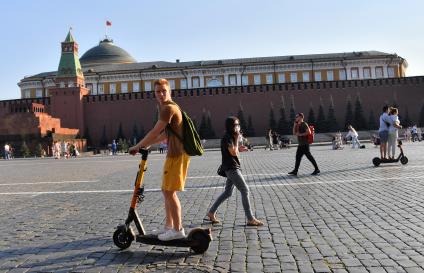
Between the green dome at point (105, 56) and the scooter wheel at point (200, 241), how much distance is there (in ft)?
240

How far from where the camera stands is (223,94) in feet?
162

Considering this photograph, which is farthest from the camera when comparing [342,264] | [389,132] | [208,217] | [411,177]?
[389,132]

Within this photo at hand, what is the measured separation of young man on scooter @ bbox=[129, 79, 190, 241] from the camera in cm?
432

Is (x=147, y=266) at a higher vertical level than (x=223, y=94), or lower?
lower

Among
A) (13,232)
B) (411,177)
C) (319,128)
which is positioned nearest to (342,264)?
(13,232)

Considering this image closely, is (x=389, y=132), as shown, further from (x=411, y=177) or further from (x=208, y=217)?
(x=208, y=217)

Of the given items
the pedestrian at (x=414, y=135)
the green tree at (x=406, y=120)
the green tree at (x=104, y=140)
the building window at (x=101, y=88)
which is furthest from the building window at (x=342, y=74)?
the green tree at (x=104, y=140)

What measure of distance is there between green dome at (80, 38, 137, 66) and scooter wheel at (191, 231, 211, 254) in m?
73.2

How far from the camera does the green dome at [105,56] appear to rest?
7581 cm

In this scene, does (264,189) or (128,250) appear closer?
(128,250)

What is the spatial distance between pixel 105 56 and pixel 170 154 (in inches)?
2968

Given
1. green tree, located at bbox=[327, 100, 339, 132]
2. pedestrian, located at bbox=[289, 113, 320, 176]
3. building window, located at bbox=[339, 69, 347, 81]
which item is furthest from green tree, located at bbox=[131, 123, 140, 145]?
pedestrian, located at bbox=[289, 113, 320, 176]

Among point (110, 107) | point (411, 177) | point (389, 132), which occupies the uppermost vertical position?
point (110, 107)

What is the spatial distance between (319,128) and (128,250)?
45664mm
